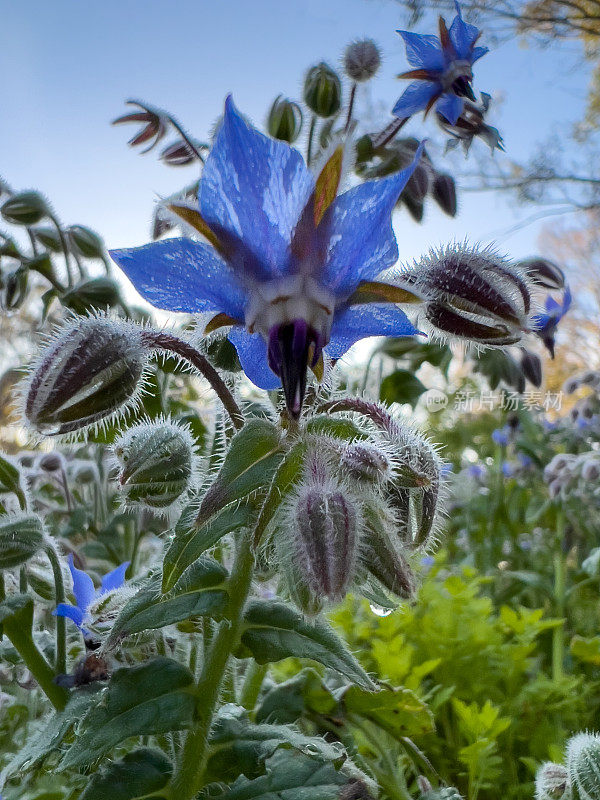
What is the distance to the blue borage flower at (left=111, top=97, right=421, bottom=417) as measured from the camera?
349mm

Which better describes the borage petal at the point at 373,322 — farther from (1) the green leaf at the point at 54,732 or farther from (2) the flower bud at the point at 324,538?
(1) the green leaf at the point at 54,732

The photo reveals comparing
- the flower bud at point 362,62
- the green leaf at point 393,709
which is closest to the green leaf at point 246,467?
the green leaf at point 393,709

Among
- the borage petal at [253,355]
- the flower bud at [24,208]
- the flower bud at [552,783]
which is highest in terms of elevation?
the flower bud at [24,208]

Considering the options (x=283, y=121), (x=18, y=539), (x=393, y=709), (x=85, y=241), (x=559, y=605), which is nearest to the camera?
(x=18, y=539)

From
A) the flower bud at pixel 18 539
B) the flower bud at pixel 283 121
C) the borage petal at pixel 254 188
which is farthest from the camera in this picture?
the flower bud at pixel 283 121

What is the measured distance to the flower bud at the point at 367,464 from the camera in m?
0.34

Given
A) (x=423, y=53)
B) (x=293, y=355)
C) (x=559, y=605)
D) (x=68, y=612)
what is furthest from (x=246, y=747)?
(x=559, y=605)

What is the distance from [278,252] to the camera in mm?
375

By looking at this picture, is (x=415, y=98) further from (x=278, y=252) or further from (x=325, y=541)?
(x=325, y=541)

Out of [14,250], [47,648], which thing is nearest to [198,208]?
[47,648]

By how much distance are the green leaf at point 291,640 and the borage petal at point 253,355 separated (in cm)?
14

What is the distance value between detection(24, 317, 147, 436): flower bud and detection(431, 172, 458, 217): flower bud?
56cm

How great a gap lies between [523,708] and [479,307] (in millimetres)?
594

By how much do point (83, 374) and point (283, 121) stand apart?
1.50ft
